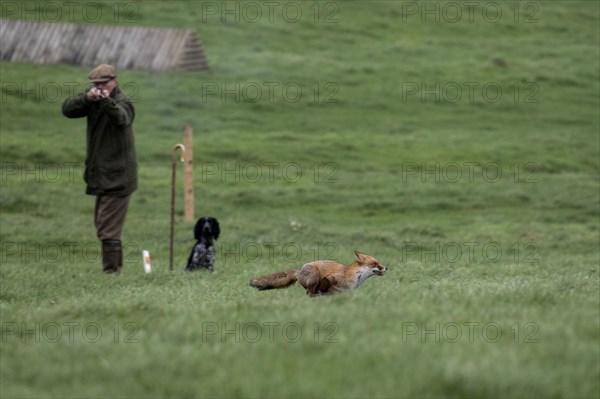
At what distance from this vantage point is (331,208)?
29141 mm

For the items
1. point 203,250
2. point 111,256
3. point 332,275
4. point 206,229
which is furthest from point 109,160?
point 332,275

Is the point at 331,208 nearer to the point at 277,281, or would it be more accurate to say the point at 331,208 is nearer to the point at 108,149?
the point at 108,149

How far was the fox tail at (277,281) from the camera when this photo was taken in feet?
35.1

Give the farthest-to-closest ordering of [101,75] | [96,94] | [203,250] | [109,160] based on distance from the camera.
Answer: [203,250]
[109,160]
[101,75]
[96,94]

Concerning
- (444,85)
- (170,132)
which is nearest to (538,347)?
(170,132)

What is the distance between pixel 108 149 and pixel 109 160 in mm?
151

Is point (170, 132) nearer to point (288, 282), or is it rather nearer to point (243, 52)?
point (243, 52)

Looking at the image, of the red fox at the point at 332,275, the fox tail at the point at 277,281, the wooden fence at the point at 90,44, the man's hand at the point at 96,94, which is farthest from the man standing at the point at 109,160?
the wooden fence at the point at 90,44

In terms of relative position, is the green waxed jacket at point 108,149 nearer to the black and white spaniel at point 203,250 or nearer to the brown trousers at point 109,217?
the brown trousers at point 109,217

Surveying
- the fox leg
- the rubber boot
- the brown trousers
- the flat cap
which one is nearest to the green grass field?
the rubber boot

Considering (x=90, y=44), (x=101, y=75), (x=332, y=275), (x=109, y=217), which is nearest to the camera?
(x=332, y=275)

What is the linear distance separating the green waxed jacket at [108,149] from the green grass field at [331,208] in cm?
123

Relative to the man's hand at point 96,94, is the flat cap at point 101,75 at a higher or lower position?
higher

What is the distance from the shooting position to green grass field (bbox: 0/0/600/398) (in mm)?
6906
